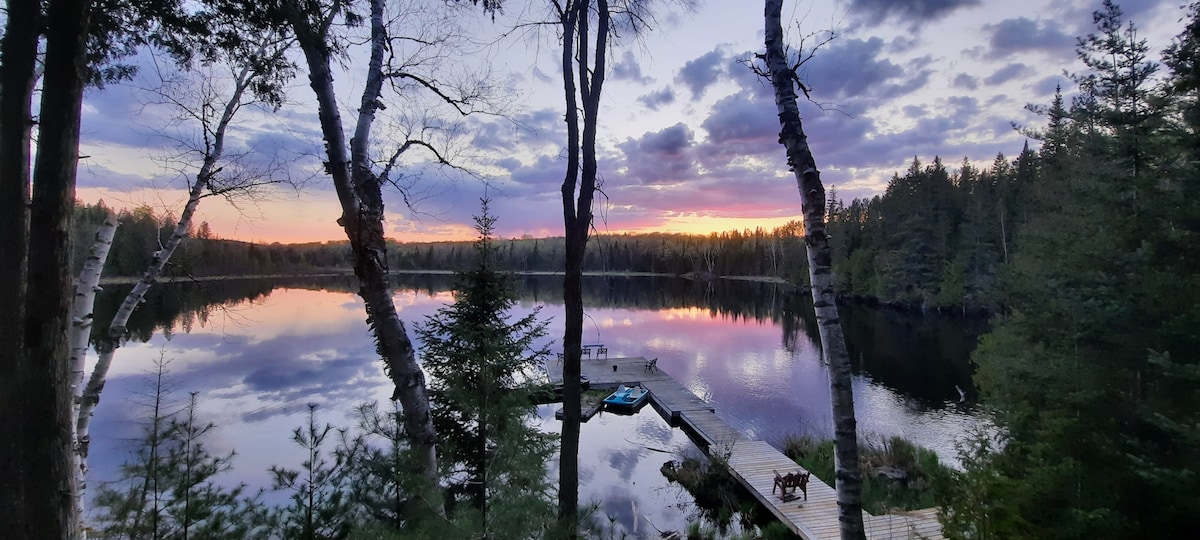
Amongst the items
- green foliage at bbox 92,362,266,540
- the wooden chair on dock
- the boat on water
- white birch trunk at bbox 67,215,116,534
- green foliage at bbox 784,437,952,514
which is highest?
white birch trunk at bbox 67,215,116,534

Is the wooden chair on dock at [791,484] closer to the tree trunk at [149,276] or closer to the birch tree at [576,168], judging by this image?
the birch tree at [576,168]

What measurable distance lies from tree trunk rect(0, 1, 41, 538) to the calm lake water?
8.46 ft

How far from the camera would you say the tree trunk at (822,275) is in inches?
153

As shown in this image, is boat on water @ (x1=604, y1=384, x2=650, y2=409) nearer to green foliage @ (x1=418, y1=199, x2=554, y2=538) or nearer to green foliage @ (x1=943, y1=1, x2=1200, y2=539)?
green foliage @ (x1=418, y1=199, x2=554, y2=538)

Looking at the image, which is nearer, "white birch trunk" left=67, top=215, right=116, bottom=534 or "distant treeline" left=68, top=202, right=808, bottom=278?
"white birch trunk" left=67, top=215, right=116, bottom=534

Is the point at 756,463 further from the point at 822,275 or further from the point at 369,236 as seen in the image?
the point at 369,236

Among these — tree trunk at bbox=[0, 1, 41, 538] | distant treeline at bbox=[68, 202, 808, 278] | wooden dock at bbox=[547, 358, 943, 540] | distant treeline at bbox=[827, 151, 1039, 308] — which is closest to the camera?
tree trunk at bbox=[0, 1, 41, 538]

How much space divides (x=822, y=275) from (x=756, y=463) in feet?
30.3

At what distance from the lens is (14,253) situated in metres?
2.44

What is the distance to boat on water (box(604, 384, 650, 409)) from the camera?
19078 millimetres

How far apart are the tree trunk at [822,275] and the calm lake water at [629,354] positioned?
2.36 m

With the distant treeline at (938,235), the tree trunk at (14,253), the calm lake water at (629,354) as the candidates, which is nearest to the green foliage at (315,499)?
the tree trunk at (14,253)

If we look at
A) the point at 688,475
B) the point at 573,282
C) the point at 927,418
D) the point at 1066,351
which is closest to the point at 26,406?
the point at 573,282

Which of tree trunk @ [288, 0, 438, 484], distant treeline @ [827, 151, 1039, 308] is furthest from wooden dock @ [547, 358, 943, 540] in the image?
distant treeline @ [827, 151, 1039, 308]
